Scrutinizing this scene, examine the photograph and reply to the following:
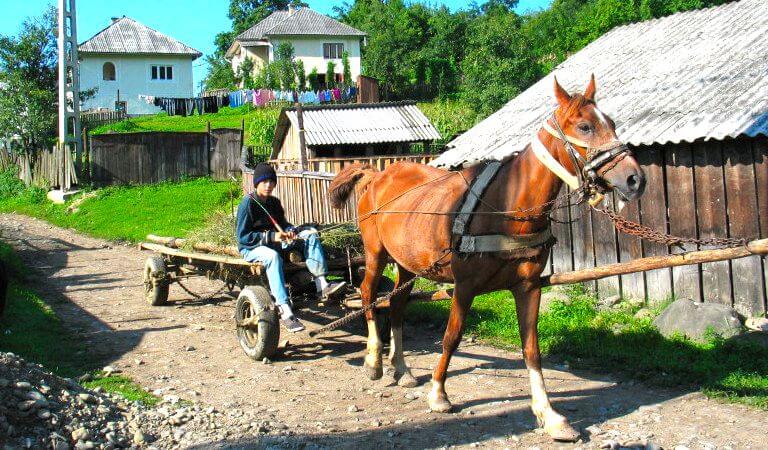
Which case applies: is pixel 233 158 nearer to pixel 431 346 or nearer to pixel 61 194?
pixel 61 194

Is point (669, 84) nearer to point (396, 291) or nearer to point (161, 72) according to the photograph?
point (396, 291)

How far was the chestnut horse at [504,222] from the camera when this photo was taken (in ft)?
17.1

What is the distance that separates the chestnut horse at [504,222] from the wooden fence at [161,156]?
21.9 meters

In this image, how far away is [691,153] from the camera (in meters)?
9.36

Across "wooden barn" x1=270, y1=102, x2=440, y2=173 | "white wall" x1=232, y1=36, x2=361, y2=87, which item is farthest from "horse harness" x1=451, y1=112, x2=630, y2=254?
"white wall" x1=232, y1=36, x2=361, y2=87

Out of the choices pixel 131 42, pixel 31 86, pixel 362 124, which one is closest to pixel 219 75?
pixel 131 42

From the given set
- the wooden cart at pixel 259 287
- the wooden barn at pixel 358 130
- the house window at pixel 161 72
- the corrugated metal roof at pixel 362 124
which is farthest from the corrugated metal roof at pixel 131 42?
the wooden cart at pixel 259 287

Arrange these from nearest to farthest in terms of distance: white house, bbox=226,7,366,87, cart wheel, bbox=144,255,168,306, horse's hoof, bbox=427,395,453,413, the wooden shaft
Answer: the wooden shaft < horse's hoof, bbox=427,395,453,413 < cart wheel, bbox=144,255,168,306 < white house, bbox=226,7,366,87

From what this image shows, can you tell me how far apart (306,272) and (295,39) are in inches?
1981

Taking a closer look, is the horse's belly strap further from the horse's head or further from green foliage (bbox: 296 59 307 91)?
green foliage (bbox: 296 59 307 91)

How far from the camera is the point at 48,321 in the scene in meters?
10.1

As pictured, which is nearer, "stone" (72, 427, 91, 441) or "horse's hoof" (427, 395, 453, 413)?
"stone" (72, 427, 91, 441)

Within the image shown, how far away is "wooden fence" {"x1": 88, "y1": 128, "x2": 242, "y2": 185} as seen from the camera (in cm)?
2711

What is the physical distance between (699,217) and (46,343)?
26.3ft
